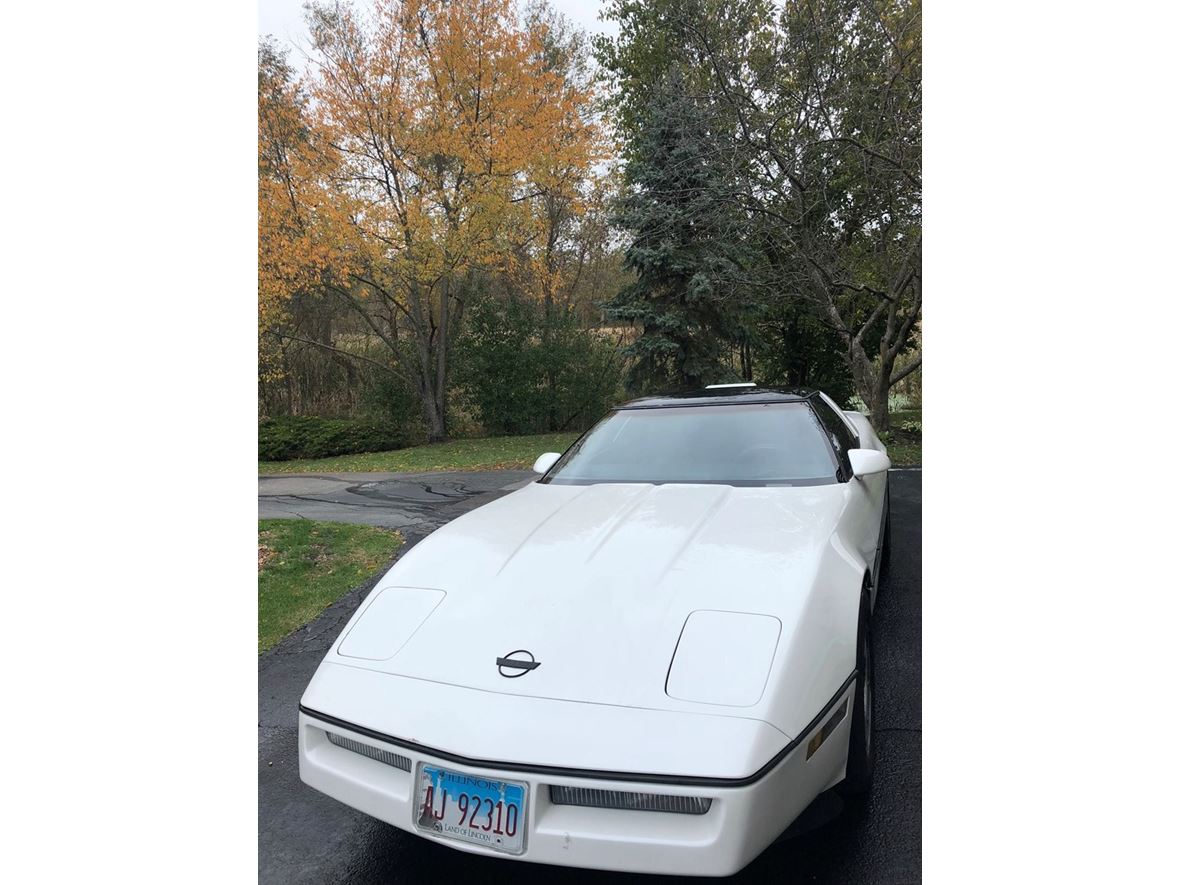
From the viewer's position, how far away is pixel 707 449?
2945mm

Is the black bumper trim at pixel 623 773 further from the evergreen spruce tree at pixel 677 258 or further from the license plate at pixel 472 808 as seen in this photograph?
the evergreen spruce tree at pixel 677 258

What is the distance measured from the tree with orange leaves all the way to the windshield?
10244 millimetres

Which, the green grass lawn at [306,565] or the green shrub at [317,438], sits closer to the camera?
the green grass lawn at [306,565]

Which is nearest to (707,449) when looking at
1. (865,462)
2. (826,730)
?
(865,462)

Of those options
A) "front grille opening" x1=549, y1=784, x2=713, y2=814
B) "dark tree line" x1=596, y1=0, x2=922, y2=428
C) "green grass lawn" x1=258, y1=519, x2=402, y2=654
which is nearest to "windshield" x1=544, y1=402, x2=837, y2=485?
"front grille opening" x1=549, y1=784, x2=713, y2=814

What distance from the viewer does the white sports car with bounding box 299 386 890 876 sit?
4.74 ft

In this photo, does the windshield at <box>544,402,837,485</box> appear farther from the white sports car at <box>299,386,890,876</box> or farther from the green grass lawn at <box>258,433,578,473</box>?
the green grass lawn at <box>258,433,578,473</box>

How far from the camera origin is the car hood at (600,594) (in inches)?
63.9

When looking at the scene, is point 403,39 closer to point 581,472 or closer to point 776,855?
point 581,472

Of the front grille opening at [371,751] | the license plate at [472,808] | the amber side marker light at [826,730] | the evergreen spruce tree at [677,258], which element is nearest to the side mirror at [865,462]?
the amber side marker light at [826,730]

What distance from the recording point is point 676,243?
40.3 feet

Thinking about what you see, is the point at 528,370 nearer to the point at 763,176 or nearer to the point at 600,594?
the point at 763,176

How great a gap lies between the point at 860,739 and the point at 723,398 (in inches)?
69.4

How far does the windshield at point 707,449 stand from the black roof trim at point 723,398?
48 millimetres
